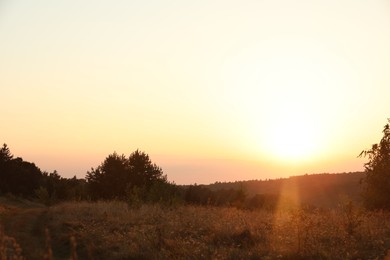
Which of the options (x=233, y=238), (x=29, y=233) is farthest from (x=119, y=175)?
(x=233, y=238)

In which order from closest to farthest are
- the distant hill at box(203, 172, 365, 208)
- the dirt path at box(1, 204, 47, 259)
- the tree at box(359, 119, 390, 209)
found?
1. the dirt path at box(1, 204, 47, 259)
2. the tree at box(359, 119, 390, 209)
3. the distant hill at box(203, 172, 365, 208)

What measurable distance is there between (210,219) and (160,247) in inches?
217

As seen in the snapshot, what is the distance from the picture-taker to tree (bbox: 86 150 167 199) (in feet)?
159

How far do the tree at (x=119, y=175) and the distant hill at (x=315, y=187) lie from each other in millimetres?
25687

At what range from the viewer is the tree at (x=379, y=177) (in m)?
21.4

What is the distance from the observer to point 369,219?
15.8 m

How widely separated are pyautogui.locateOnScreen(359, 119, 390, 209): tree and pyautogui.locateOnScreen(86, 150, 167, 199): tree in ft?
92.6

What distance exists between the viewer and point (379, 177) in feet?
70.9

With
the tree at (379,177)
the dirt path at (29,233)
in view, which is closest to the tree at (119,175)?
the dirt path at (29,233)

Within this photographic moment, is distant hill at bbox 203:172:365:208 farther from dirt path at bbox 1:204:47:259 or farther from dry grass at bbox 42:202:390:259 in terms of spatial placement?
dry grass at bbox 42:202:390:259

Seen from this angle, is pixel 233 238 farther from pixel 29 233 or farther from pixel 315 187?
pixel 315 187

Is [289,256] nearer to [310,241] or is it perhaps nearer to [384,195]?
[310,241]

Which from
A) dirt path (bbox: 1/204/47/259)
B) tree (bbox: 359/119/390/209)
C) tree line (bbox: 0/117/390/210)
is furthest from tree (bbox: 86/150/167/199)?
tree (bbox: 359/119/390/209)

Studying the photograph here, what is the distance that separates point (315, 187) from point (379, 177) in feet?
244
